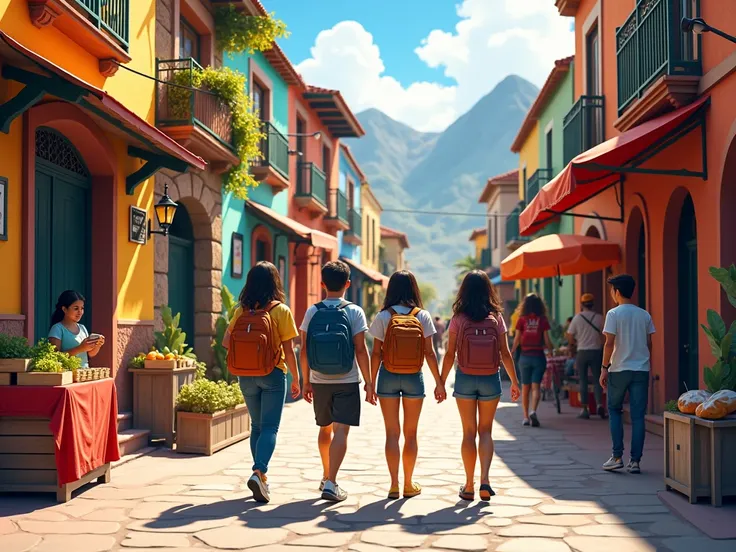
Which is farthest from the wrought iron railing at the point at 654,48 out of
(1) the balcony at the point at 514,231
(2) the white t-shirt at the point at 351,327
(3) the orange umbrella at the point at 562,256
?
(1) the balcony at the point at 514,231

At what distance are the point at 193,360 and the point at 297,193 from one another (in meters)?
10.4

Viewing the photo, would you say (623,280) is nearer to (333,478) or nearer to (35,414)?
(333,478)

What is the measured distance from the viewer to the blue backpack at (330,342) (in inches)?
248

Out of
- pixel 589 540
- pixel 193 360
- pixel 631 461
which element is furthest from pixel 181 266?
pixel 589 540

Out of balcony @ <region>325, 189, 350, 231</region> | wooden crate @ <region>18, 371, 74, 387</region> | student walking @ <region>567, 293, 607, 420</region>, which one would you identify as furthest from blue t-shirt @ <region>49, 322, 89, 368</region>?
balcony @ <region>325, 189, 350, 231</region>

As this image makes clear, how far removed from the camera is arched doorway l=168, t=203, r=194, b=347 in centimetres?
1247

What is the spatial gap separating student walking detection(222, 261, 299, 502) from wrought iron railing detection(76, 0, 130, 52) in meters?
3.56

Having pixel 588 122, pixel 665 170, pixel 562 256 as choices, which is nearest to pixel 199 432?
pixel 562 256

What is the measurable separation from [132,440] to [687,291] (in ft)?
22.7

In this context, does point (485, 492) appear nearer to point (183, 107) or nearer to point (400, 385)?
point (400, 385)

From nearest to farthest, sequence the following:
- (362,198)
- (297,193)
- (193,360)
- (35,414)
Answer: (35,414)
(193,360)
(297,193)
(362,198)

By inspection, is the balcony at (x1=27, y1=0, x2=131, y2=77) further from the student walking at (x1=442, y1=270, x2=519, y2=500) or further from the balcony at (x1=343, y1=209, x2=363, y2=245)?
the balcony at (x1=343, y1=209, x2=363, y2=245)

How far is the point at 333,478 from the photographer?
6.45 metres

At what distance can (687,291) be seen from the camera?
10812 mm
